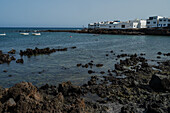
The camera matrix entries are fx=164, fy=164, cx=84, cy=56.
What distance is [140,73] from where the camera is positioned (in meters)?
17.9

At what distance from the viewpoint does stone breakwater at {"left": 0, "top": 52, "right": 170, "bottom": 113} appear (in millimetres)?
7876

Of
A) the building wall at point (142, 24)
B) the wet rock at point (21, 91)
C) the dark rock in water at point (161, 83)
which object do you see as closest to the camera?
the wet rock at point (21, 91)

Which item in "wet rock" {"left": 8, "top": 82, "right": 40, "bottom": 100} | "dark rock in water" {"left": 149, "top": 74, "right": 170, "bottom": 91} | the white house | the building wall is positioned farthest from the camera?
the building wall

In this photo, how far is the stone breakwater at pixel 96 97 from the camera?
7876 mm

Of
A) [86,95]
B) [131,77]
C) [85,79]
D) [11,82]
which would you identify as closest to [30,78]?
[11,82]

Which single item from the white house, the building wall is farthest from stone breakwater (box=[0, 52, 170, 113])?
the building wall

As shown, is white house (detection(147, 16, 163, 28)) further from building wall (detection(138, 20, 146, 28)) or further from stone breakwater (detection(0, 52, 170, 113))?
stone breakwater (detection(0, 52, 170, 113))

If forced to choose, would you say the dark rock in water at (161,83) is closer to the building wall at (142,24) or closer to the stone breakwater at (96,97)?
the stone breakwater at (96,97)

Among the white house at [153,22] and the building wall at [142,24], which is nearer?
the white house at [153,22]

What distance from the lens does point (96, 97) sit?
40.1ft

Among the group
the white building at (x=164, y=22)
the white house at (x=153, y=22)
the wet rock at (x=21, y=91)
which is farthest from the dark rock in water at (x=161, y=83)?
the white house at (x=153, y=22)

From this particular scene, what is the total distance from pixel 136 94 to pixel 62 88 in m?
5.66

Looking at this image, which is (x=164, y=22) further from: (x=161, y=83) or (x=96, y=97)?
(x=96, y=97)

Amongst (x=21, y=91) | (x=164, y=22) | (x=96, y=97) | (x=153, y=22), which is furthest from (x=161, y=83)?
(x=153, y=22)
